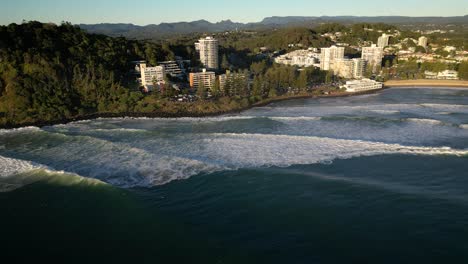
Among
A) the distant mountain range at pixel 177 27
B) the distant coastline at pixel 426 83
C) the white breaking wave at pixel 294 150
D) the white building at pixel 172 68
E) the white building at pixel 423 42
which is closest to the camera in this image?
the white breaking wave at pixel 294 150

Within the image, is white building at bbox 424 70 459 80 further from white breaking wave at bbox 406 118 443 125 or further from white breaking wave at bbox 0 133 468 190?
white breaking wave at bbox 0 133 468 190

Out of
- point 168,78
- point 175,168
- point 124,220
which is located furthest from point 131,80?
point 124,220

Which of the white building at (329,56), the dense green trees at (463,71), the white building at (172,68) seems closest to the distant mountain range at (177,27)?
the white building at (329,56)

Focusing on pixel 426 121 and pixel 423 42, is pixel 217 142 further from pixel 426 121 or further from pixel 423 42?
pixel 423 42

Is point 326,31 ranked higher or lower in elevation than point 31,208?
higher

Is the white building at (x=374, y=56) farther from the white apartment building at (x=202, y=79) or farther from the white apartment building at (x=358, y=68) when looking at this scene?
the white apartment building at (x=202, y=79)

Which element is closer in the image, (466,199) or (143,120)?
(466,199)

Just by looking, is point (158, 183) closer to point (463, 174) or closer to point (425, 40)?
point (463, 174)
